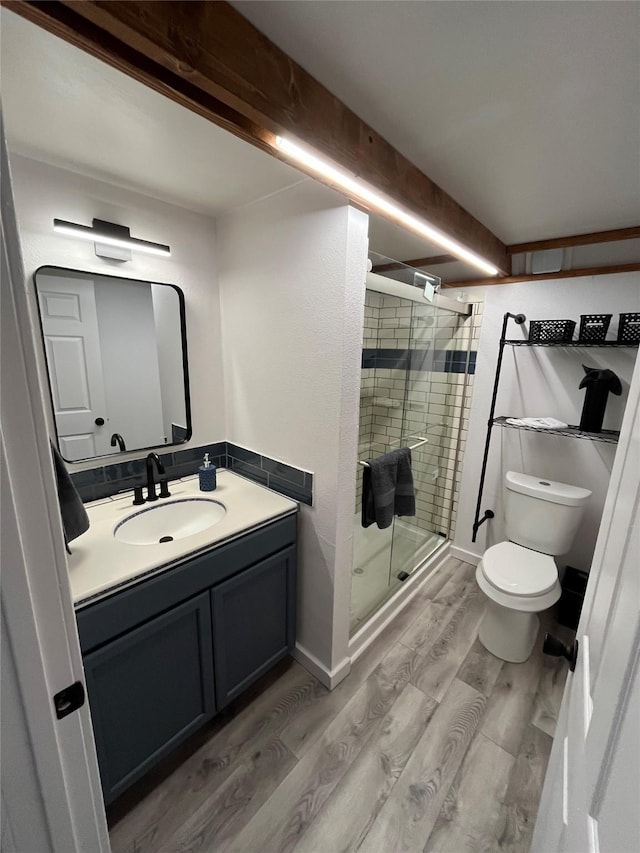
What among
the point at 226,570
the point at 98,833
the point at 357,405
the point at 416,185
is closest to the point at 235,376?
the point at 357,405

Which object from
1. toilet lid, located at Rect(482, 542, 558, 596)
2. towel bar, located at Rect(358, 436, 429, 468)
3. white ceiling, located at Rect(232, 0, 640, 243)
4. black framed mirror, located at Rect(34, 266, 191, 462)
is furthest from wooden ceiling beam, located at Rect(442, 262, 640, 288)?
black framed mirror, located at Rect(34, 266, 191, 462)

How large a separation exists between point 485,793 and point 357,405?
5.14 ft

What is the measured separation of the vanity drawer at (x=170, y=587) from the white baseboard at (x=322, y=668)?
0.68m

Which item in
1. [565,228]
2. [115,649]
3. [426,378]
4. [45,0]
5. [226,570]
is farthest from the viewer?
[426,378]

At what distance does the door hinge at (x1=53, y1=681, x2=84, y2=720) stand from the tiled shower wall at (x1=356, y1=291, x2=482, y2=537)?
125 centimetres

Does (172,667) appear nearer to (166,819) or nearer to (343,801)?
(166,819)

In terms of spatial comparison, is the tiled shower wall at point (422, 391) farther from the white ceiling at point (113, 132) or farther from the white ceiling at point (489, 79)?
the white ceiling at point (113, 132)

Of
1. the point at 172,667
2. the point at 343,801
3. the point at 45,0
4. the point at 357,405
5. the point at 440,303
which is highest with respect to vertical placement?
the point at 45,0

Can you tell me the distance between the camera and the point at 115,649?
106cm

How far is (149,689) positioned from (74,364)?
4.24 ft

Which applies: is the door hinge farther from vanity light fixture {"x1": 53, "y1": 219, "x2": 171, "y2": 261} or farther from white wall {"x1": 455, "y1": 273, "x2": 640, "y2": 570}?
white wall {"x1": 455, "y1": 273, "x2": 640, "y2": 570}

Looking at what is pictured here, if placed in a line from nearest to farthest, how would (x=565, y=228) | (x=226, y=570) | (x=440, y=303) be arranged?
(x=226, y=570), (x=565, y=228), (x=440, y=303)

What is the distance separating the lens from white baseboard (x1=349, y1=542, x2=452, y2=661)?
1854mm

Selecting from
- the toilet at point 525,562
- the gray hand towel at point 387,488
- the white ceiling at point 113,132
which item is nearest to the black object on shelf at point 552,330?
the toilet at point 525,562
